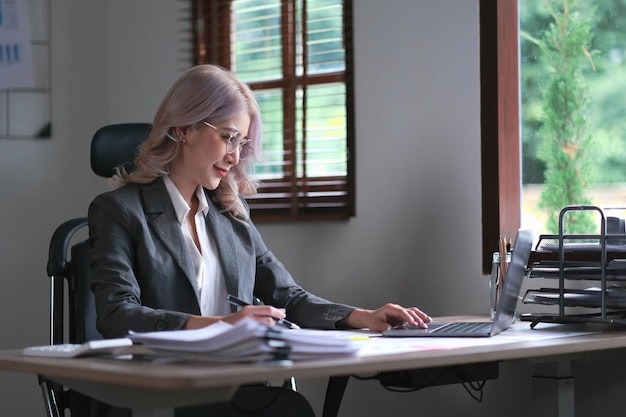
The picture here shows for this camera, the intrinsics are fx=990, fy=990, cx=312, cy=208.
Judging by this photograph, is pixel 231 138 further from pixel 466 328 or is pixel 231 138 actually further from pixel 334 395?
pixel 334 395

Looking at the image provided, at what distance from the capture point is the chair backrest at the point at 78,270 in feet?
7.89

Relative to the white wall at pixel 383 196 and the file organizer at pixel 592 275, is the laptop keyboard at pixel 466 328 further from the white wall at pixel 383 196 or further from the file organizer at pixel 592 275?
the white wall at pixel 383 196

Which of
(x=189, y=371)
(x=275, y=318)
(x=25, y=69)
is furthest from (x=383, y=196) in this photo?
(x=189, y=371)

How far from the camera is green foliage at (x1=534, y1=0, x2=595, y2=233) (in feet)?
9.46

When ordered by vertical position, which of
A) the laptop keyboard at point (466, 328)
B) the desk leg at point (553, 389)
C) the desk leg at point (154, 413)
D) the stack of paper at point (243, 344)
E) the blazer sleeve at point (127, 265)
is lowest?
the desk leg at point (553, 389)

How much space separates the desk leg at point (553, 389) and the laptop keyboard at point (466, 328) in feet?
0.57

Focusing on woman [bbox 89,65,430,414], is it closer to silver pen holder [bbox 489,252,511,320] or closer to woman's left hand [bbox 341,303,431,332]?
woman's left hand [bbox 341,303,431,332]

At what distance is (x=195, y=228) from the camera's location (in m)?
2.39

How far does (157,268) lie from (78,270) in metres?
0.35

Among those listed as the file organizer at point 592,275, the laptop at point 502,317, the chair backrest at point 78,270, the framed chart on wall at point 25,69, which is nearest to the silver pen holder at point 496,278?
the file organizer at point 592,275

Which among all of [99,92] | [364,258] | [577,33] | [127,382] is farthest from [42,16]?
[127,382]

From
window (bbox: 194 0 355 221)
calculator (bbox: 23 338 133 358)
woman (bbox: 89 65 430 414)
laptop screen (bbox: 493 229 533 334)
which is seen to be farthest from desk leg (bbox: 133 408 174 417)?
window (bbox: 194 0 355 221)

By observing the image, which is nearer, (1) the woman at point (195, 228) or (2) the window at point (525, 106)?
(1) the woman at point (195, 228)

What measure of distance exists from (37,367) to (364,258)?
1.76 metres
